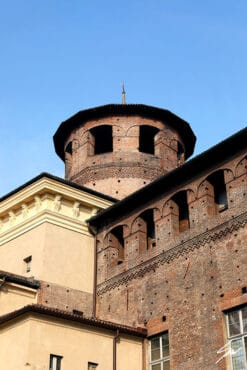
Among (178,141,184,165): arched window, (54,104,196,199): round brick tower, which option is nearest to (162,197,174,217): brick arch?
(54,104,196,199): round brick tower

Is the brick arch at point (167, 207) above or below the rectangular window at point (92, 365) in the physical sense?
above

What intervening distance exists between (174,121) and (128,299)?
928cm

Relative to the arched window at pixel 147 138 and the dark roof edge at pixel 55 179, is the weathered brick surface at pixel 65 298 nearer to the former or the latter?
the dark roof edge at pixel 55 179

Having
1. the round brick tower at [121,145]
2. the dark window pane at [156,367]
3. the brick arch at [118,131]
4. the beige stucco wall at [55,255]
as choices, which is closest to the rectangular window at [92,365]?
the dark window pane at [156,367]

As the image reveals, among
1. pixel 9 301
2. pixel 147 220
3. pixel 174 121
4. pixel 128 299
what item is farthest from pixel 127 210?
pixel 174 121

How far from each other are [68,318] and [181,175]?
5.01 metres

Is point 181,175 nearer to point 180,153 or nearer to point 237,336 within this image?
point 237,336

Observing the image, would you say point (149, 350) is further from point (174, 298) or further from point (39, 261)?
point (39, 261)

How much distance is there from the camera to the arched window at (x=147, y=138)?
2445 centimetres

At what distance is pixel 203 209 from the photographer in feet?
54.5

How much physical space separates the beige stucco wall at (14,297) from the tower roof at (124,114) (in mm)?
8630

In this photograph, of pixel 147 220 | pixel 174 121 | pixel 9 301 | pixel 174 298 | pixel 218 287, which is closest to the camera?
pixel 218 287

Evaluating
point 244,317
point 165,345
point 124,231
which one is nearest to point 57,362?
point 165,345

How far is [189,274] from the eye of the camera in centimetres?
1617
